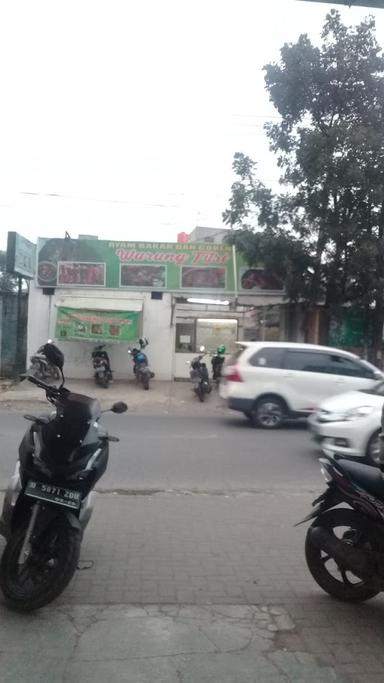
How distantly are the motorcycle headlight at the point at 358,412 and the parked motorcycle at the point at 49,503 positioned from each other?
5083 millimetres

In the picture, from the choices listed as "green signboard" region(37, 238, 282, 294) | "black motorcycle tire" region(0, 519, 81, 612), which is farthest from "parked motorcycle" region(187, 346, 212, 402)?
"black motorcycle tire" region(0, 519, 81, 612)

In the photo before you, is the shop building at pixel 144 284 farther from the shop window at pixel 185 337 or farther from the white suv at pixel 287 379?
the white suv at pixel 287 379

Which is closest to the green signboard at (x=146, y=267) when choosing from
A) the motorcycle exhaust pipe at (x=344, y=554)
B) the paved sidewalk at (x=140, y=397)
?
the paved sidewalk at (x=140, y=397)

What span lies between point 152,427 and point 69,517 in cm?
799

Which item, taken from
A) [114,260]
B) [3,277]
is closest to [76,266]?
[114,260]

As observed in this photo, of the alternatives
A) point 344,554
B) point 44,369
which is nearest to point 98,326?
point 44,369

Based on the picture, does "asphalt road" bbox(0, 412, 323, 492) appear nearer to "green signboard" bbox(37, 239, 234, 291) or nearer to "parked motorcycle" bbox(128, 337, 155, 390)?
"parked motorcycle" bbox(128, 337, 155, 390)

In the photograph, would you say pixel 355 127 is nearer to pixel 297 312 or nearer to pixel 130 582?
pixel 297 312

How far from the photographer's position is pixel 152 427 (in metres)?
11.4

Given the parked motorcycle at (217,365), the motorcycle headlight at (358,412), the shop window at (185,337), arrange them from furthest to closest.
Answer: the shop window at (185,337) → the parked motorcycle at (217,365) → the motorcycle headlight at (358,412)

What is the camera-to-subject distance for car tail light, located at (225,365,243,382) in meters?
11.7

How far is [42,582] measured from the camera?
3.42 meters

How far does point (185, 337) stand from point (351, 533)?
50.1 ft

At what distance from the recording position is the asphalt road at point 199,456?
7.07m
